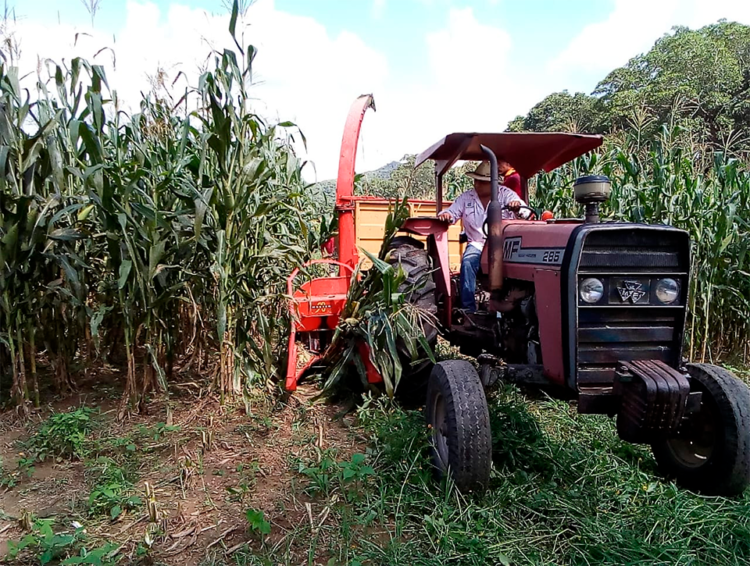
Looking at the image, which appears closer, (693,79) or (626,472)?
(626,472)

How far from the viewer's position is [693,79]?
17.2m

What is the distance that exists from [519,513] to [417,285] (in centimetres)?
158

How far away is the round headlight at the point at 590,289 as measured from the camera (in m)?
2.65

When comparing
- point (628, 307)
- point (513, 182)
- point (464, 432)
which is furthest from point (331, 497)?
point (513, 182)

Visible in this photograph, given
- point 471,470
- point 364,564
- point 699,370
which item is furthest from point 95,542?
point 699,370

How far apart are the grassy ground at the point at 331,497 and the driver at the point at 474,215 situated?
0.92m

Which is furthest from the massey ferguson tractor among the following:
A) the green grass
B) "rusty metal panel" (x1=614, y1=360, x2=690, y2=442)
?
the green grass

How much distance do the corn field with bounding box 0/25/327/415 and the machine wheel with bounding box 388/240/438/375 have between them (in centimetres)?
75

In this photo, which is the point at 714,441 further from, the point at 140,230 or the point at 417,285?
the point at 140,230

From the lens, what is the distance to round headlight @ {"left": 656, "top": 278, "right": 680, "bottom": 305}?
108 inches

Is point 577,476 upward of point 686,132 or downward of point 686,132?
downward

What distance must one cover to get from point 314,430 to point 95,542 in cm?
139

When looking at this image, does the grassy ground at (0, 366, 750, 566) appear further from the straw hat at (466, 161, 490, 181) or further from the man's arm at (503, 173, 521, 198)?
the man's arm at (503, 173, 521, 198)

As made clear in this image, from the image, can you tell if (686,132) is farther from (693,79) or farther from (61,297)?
(693,79)
